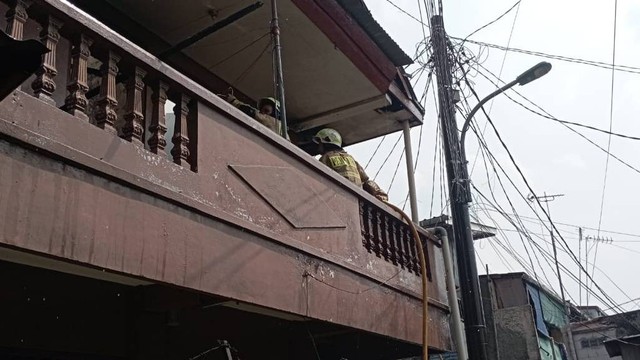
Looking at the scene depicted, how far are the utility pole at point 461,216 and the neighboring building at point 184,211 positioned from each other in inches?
12.3

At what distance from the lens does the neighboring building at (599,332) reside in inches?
732

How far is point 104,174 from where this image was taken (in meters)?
3.28

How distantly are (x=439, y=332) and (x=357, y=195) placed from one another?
6.77 ft

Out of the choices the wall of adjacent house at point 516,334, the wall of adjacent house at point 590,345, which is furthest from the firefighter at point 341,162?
the wall of adjacent house at point 590,345

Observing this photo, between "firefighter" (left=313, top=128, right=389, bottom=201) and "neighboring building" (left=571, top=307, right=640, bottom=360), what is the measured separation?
46.0ft

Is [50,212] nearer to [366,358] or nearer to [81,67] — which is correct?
[81,67]

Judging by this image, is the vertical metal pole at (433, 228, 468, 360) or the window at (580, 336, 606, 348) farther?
the window at (580, 336, 606, 348)

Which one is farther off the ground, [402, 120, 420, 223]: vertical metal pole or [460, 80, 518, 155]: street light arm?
[460, 80, 518, 155]: street light arm

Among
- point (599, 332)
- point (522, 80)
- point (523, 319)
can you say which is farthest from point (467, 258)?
point (599, 332)

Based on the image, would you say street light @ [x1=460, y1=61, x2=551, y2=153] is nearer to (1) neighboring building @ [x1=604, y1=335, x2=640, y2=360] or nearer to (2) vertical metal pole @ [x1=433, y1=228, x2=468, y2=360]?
(2) vertical metal pole @ [x1=433, y1=228, x2=468, y2=360]

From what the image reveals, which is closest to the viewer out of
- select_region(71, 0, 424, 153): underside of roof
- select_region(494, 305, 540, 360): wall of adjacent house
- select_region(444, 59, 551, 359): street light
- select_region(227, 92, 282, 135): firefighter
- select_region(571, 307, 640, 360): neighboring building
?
select_region(227, 92, 282, 135): firefighter

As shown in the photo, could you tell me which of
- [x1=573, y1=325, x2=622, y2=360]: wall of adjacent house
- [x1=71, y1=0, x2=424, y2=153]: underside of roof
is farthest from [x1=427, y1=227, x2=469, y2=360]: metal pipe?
[x1=573, y1=325, x2=622, y2=360]: wall of adjacent house

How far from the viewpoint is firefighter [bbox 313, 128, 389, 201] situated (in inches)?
262

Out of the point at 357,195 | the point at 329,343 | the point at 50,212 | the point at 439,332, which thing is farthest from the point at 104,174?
the point at 439,332
